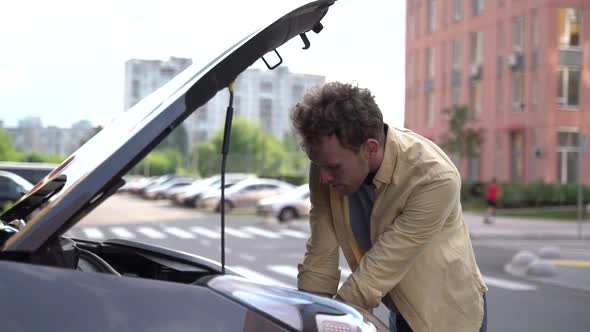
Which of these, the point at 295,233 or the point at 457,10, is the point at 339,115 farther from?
the point at 457,10

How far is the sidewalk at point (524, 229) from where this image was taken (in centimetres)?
2159

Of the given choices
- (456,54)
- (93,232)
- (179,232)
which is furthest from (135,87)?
(179,232)

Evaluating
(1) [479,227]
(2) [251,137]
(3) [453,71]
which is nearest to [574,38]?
(3) [453,71]

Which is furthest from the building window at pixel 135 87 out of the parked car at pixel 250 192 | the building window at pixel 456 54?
the building window at pixel 456 54

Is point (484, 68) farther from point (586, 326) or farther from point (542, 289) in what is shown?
point (586, 326)

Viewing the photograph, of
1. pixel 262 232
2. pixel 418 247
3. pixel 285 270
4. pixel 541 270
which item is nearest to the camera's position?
pixel 418 247

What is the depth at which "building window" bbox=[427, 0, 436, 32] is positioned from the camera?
48594 mm

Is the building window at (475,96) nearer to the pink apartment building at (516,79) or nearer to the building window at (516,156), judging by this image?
the pink apartment building at (516,79)

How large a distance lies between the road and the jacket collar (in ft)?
1.58

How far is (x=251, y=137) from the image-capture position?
3954 inches

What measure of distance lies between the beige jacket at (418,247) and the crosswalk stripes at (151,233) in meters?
19.9

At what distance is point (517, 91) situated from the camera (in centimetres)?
4022

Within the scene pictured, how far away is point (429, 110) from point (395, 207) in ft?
157

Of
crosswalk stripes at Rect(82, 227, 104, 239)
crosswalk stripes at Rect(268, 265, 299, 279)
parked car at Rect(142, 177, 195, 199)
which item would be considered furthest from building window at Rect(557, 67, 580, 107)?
crosswalk stripes at Rect(268, 265, 299, 279)
